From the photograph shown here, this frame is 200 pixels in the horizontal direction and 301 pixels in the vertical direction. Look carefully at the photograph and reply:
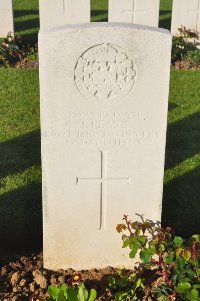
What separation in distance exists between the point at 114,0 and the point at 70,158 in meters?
6.64

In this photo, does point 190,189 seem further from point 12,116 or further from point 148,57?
point 12,116

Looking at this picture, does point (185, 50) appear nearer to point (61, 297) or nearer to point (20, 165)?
point (20, 165)

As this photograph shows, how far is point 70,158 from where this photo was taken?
3729mm

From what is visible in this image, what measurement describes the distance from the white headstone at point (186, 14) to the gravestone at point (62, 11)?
1.65m

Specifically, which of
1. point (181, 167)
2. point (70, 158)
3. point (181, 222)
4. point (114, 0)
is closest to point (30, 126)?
point (181, 167)

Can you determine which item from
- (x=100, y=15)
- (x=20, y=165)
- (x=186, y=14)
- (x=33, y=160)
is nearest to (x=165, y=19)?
(x=100, y=15)

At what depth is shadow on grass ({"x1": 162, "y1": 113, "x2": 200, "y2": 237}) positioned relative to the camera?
4852mm

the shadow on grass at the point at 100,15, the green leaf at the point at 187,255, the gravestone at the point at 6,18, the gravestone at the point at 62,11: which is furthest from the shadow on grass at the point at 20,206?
the shadow on grass at the point at 100,15

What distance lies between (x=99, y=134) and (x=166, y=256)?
0.96 m

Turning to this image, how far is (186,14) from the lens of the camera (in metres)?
10.1

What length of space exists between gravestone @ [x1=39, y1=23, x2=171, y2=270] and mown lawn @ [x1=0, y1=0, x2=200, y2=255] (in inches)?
24.4

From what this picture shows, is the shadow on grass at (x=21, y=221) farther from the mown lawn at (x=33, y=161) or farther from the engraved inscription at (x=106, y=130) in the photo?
the engraved inscription at (x=106, y=130)

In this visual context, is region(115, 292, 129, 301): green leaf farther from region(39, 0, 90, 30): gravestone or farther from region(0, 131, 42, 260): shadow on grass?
region(39, 0, 90, 30): gravestone

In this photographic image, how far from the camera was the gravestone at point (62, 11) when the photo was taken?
32.5 feet
